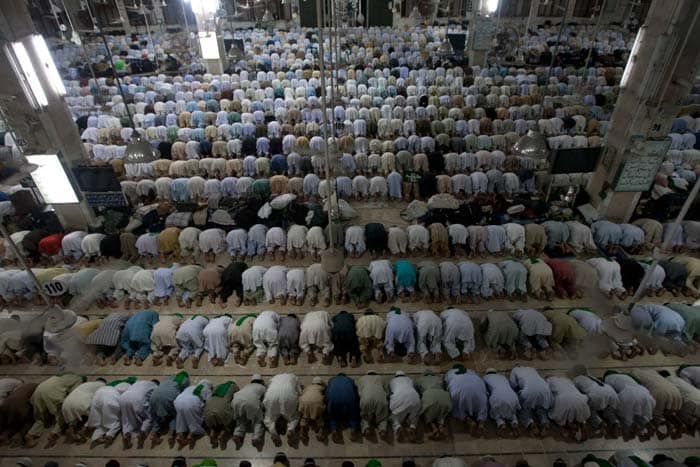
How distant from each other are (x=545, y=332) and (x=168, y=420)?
5503mm

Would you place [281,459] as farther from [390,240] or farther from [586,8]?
[586,8]

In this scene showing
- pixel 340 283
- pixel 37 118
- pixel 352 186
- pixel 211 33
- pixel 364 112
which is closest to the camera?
pixel 340 283

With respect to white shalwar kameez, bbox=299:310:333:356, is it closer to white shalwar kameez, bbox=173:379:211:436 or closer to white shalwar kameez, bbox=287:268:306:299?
white shalwar kameez, bbox=287:268:306:299

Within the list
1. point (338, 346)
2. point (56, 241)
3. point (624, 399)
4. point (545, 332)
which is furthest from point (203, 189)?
point (624, 399)

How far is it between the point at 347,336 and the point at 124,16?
31.5 m

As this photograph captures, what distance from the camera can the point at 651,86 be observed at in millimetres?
7738

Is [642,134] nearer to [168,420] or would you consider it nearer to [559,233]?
[559,233]

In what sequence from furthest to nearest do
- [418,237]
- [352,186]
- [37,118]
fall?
[352,186] < [37,118] < [418,237]

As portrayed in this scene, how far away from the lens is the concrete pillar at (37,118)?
7.67 meters

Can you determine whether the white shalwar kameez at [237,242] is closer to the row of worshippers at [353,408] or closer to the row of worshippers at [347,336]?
the row of worshippers at [347,336]

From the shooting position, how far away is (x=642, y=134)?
8.10m

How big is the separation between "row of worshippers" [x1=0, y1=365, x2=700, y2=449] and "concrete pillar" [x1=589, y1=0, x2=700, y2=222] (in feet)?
15.2

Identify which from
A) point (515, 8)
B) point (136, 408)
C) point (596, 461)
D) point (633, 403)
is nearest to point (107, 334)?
point (136, 408)

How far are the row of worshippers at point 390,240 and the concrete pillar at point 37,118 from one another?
44.8 inches
